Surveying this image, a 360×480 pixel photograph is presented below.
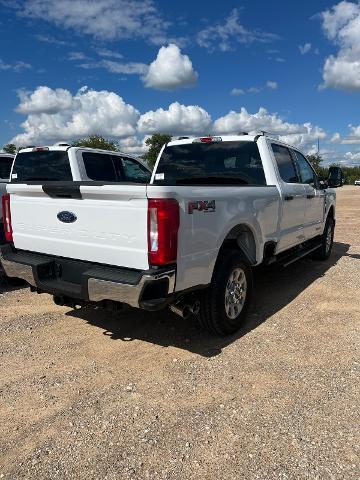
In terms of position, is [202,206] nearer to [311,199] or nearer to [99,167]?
[311,199]

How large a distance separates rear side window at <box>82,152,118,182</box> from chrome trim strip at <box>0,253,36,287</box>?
364 cm

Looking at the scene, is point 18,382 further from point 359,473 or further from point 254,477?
point 359,473

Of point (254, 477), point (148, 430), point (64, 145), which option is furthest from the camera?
point (64, 145)

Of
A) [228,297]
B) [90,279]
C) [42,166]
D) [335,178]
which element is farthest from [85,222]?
[335,178]

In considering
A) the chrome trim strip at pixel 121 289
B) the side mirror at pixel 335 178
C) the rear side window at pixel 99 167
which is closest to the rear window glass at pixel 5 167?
the rear side window at pixel 99 167

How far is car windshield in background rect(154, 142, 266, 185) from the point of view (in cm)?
534

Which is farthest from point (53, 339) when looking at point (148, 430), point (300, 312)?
point (300, 312)

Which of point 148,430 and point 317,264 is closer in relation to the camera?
point 148,430

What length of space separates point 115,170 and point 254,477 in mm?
6636

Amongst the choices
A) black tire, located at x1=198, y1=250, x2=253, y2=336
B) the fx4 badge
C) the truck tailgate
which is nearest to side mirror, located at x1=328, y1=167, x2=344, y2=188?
black tire, located at x1=198, y1=250, x2=253, y2=336

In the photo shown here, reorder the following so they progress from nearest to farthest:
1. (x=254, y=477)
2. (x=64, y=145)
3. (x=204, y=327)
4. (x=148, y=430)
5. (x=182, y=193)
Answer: (x=254, y=477), (x=148, y=430), (x=182, y=193), (x=204, y=327), (x=64, y=145)

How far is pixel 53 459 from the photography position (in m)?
2.68

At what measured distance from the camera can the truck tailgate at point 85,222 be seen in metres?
3.45

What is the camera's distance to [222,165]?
537 centimetres
